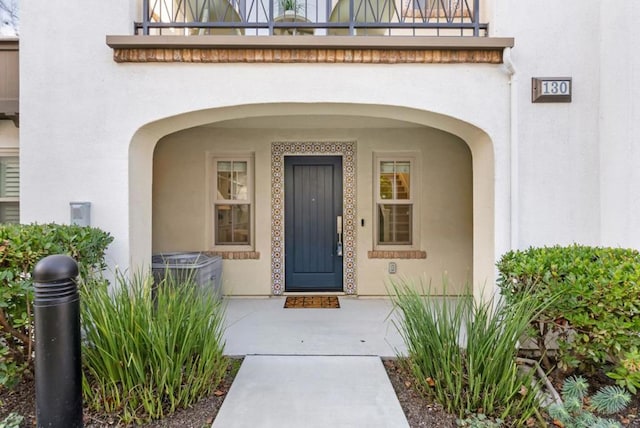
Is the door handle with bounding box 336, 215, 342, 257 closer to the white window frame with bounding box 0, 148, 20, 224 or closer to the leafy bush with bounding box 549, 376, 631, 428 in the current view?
the leafy bush with bounding box 549, 376, 631, 428

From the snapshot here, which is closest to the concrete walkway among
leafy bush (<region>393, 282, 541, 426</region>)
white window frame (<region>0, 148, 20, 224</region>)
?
leafy bush (<region>393, 282, 541, 426</region>)

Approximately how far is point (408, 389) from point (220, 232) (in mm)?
4002

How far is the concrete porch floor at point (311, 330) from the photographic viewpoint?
376 centimetres

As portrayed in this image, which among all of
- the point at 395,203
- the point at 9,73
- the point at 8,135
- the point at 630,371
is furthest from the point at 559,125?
the point at 8,135

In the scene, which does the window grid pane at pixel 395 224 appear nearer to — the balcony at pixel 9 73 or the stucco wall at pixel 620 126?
the stucco wall at pixel 620 126

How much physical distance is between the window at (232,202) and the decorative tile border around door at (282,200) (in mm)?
446

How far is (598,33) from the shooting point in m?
3.59

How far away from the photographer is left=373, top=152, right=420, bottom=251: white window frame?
5.91 m

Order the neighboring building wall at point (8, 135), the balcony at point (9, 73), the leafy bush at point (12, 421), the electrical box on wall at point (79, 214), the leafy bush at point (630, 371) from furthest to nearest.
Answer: the neighboring building wall at point (8, 135), the balcony at point (9, 73), the electrical box on wall at point (79, 214), the leafy bush at point (630, 371), the leafy bush at point (12, 421)

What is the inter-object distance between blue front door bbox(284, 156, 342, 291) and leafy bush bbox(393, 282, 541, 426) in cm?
321

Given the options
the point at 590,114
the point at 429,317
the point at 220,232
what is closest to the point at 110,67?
the point at 220,232

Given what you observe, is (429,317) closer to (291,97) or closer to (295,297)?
(291,97)

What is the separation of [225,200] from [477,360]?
4499 millimetres

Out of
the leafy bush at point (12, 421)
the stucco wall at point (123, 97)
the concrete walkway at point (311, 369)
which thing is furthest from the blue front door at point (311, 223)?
the leafy bush at point (12, 421)
